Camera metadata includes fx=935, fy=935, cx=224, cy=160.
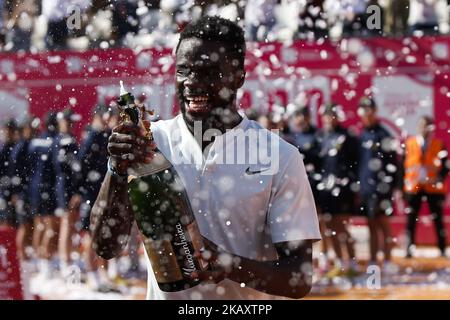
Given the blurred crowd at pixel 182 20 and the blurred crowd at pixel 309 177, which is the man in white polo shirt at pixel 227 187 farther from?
the blurred crowd at pixel 182 20

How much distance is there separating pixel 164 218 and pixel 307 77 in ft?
22.4

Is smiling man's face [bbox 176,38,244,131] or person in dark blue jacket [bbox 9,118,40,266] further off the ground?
smiling man's face [bbox 176,38,244,131]

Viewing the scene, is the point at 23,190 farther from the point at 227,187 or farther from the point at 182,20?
the point at 227,187

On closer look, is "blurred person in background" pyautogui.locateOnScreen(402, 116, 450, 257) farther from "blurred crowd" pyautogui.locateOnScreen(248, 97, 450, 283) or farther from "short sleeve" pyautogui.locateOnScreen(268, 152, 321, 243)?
"short sleeve" pyautogui.locateOnScreen(268, 152, 321, 243)

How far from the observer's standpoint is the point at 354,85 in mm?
8969

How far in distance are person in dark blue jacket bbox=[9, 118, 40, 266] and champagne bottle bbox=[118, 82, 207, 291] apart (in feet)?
16.6

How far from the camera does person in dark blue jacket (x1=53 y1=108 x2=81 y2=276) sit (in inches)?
271

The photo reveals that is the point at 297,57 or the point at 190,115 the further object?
the point at 297,57

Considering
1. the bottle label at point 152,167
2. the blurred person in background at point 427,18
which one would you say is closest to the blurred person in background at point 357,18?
the blurred person in background at point 427,18

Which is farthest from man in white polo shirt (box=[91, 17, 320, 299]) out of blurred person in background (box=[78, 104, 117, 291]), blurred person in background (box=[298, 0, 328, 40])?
blurred person in background (box=[298, 0, 328, 40])

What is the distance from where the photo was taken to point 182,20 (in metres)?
9.04
